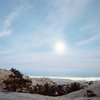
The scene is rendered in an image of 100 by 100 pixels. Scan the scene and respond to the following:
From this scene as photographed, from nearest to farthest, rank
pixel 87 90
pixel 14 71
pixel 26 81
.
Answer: pixel 87 90 → pixel 26 81 → pixel 14 71

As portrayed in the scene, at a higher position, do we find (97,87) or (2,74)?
(2,74)

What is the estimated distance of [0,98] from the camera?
32.6 feet

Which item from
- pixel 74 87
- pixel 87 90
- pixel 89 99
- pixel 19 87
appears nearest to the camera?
pixel 89 99

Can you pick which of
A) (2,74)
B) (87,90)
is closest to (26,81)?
(2,74)

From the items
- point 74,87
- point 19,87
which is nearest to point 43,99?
point 19,87

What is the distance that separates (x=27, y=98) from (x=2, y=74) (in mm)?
12347

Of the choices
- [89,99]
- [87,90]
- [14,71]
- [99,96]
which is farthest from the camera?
[14,71]

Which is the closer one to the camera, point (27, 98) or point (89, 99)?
point (27, 98)

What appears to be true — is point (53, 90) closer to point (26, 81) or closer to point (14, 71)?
point (26, 81)

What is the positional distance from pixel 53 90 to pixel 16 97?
8.84m

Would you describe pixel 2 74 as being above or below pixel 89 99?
above

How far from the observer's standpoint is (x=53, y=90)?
19.2 metres

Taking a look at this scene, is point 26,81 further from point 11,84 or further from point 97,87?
Answer: point 97,87

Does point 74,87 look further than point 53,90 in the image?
Yes
